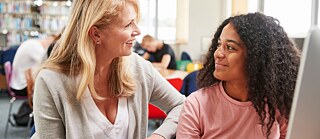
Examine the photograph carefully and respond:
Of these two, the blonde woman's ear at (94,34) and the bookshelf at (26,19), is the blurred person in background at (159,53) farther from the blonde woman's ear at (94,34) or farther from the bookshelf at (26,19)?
the blonde woman's ear at (94,34)

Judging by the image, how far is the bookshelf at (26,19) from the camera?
7.59 metres

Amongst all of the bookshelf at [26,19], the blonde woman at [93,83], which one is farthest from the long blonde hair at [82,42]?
the bookshelf at [26,19]

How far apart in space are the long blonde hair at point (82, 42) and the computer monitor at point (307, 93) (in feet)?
2.51

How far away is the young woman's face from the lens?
1.15 m

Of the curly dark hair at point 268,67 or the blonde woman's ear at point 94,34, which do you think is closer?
the curly dark hair at point 268,67

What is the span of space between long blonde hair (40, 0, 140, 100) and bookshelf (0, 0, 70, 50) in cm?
645

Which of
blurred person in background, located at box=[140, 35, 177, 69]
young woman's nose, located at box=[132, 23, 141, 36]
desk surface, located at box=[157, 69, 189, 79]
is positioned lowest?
desk surface, located at box=[157, 69, 189, 79]

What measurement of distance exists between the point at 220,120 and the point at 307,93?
568 mm

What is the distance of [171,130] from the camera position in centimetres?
133

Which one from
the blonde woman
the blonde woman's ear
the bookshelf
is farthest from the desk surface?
the bookshelf

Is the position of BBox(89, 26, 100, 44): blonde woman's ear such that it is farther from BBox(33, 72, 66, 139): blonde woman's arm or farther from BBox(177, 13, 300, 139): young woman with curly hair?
BBox(177, 13, 300, 139): young woman with curly hair

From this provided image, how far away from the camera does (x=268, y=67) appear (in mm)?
1146

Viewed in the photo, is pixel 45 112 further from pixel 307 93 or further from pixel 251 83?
pixel 307 93

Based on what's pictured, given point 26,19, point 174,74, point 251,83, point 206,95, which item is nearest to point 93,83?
point 206,95
